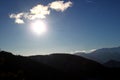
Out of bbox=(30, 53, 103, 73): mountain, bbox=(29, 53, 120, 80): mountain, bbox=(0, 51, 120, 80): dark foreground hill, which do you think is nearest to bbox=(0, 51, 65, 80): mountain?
bbox=(0, 51, 120, 80): dark foreground hill

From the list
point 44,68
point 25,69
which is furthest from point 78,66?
point 25,69

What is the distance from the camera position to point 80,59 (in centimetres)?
13900

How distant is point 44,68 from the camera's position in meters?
88.5

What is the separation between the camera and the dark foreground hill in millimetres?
70681

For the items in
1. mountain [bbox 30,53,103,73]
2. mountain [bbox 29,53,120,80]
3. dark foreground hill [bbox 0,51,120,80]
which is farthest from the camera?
mountain [bbox 30,53,103,73]

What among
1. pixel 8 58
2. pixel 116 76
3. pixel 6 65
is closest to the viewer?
pixel 6 65

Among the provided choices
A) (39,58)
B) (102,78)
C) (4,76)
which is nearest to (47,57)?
(39,58)

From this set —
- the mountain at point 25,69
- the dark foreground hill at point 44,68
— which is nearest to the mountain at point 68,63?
the dark foreground hill at point 44,68

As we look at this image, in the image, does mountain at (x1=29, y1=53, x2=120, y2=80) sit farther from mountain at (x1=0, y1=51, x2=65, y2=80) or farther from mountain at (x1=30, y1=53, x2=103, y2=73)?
mountain at (x1=0, y1=51, x2=65, y2=80)

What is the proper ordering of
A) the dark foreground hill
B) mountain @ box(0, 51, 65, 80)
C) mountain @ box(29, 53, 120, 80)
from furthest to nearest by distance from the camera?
mountain @ box(29, 53, 120, 80), mountain @ box(0, 51, 65, 80), the dark foreground hill

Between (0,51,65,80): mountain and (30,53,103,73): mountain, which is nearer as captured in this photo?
(0,51,65,80): mountain

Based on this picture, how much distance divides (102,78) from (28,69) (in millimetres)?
42813

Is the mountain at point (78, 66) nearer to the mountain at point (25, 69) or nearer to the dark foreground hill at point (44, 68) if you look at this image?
the dark foreground hill at point (44, 68)

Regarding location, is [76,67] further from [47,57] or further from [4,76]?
[4,76]
